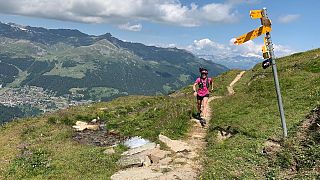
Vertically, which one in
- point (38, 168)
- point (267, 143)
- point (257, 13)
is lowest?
point (38, 168)

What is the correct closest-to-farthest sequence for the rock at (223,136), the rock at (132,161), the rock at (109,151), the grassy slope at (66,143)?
the rock at (132,161)
the grassy slope at (66,143)
the rock at (109,151)
the rock at (223,136)

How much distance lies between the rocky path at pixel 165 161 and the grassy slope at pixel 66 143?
0.92 metres

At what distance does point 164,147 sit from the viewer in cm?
1838

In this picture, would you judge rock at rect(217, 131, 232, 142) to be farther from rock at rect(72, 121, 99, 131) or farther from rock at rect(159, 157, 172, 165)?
rock at rect(72, 121, 99, 131)

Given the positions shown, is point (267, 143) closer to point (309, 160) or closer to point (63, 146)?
point (309, 160)

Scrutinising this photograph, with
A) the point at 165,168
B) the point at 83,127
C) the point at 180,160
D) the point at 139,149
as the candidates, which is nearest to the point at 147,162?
the point at 165,168

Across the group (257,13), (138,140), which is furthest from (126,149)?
(257,13)

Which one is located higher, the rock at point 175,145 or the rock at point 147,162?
the rock at point 175,145

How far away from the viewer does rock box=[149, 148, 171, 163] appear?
16.7 meters

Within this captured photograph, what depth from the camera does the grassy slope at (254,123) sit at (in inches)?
553

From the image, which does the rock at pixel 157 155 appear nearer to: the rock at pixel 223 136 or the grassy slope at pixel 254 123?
the grassy slope at pixel 254 123

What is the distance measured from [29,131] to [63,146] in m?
6.32

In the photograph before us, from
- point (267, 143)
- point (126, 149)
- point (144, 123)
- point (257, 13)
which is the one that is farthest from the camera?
point (144, 123)

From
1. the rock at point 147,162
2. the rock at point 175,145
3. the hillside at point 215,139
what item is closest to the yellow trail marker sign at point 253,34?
the hillside at point 215,139
